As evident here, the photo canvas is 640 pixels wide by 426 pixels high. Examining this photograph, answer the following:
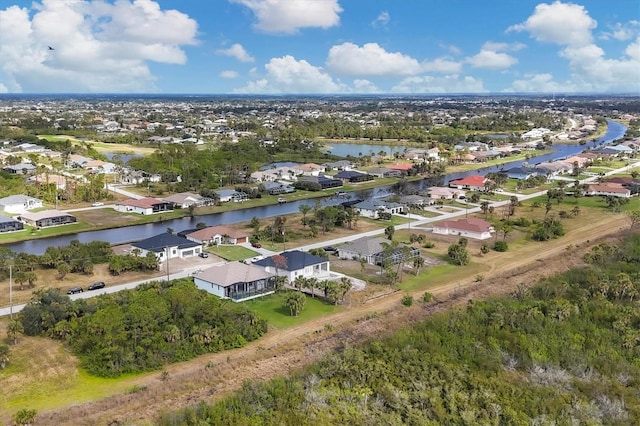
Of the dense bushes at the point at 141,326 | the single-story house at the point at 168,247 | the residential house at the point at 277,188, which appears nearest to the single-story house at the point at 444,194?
the residential house at the point at 277,188

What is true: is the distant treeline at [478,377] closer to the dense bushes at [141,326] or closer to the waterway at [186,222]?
the dense bushes at [141,326]

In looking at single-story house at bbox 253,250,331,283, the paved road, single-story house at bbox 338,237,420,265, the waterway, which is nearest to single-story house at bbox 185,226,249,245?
the paved road

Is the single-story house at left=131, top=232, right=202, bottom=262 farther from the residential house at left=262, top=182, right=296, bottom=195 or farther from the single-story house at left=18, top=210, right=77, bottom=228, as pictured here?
the residential house at left=262, top=182, right=296, bottom=195

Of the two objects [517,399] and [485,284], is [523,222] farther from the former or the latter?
[517,399]

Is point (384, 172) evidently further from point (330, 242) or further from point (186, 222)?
point (330, 242)

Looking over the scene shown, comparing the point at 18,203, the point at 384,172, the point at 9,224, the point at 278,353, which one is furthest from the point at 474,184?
the point at 18,203

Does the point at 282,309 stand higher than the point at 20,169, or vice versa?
the point at 20,169
